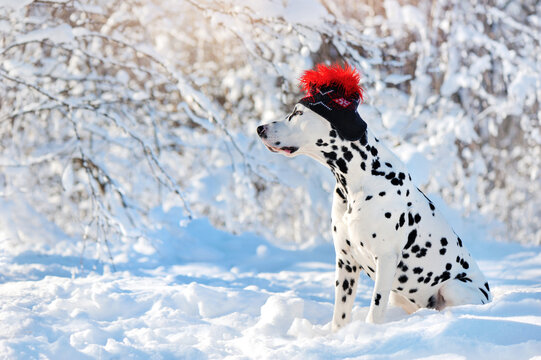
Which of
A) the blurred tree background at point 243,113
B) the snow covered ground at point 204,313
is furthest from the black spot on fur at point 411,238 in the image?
the blurred tree background at point 243,113

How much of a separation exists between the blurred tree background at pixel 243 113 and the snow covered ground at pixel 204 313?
1.94 feet

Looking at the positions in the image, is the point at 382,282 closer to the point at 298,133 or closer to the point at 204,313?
the point at 298,133

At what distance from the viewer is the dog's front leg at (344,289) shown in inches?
137

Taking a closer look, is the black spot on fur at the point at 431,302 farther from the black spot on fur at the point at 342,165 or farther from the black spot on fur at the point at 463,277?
the black spot on fur at the point at 342,165

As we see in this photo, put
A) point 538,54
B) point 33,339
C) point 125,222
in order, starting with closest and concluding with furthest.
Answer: point 33,339, point 125,222, point 538,54

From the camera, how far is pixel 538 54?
924cm

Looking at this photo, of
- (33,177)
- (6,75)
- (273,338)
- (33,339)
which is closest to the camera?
(33,339)

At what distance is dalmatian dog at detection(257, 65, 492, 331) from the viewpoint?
3160mm

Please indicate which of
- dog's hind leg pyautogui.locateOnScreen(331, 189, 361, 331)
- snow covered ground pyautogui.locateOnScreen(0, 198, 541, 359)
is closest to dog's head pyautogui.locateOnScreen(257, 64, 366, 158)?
dog's hind leg pyautogui.locateOnScreen(331, 189, 361, 331)

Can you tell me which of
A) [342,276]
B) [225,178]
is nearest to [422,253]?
[342,276]

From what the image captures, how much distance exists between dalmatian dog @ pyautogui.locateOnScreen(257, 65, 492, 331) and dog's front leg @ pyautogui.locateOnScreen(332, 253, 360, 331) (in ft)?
0.25

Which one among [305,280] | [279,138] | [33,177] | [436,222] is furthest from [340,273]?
[33,177]

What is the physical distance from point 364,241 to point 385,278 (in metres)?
0.25

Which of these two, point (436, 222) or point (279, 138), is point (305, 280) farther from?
point (279, 138)
